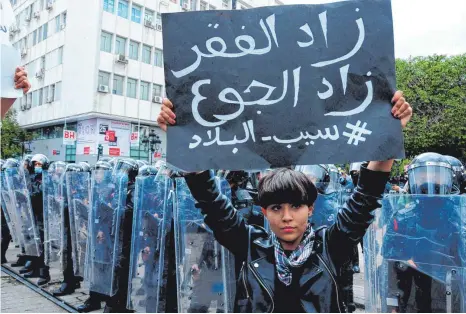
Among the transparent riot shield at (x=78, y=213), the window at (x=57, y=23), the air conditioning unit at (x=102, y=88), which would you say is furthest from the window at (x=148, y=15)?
the transparent riot shield at (x=78, y=213)

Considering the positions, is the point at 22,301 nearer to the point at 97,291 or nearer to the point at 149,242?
the point at 97,291

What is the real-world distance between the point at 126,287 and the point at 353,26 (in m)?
3.72

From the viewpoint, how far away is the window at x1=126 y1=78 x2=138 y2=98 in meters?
28.9

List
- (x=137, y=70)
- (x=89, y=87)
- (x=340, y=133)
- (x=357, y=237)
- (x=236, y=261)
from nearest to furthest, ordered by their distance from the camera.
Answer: (x=357, y=237) < (x=340, y=133) < (x=236, y=261) < (x=89, y=87) < (x=137, y=70)

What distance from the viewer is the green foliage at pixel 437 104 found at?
24.9 meters

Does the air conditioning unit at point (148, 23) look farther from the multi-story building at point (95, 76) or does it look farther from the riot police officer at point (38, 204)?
the riot police officer at point (38, 204)

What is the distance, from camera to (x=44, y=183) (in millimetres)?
6430

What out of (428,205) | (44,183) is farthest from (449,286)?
(44,183)

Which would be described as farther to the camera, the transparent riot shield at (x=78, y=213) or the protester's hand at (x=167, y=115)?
the transparent riot shield at (x=78, y=213)

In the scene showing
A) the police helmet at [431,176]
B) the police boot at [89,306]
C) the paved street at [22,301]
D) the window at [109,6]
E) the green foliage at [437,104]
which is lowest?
the paved street at [22,301]

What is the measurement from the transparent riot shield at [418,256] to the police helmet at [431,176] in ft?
1.72

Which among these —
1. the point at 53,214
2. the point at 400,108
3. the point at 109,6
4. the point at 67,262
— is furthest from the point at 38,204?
the point at 109,6

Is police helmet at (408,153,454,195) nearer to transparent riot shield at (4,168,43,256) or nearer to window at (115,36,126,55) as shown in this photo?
transparent riot shield at (4,168,43,256)

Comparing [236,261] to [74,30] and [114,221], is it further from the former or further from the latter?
[74,30]
